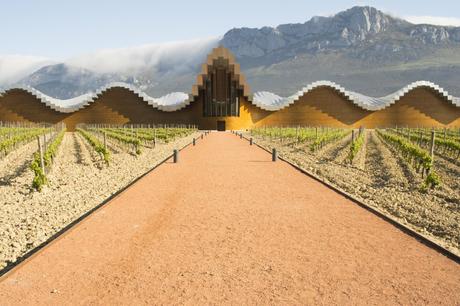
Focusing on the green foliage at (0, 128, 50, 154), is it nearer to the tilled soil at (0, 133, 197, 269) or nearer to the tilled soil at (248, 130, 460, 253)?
the tilled soil at (0, 133, 197, 269)

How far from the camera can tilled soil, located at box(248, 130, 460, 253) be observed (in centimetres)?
859

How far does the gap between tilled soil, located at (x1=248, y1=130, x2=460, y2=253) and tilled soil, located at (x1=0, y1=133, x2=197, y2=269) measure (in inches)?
304

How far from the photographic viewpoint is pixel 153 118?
69875mm

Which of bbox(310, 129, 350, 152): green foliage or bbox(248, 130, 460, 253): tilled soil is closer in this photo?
bbox(248, 130, 460, 253): tilled soil

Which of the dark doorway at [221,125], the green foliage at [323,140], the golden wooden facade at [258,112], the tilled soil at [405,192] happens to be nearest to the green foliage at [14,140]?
the tilled soil at [405,192]

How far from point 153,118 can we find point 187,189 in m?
59.1

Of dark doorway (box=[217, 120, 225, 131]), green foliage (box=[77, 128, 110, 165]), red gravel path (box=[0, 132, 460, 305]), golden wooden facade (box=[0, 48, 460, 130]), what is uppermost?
red gravel path (box=[0, 132, 460, 305])

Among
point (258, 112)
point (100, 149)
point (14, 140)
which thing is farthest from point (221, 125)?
point (100, 149)

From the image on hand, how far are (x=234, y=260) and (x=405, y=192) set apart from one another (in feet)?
26.4

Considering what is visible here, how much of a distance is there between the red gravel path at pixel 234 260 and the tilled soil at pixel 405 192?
940mm

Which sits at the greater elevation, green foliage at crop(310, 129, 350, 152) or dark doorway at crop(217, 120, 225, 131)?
green foliage at crop(310, 129, 350, 152)

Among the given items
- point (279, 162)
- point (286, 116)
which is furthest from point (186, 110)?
point (279, 162)

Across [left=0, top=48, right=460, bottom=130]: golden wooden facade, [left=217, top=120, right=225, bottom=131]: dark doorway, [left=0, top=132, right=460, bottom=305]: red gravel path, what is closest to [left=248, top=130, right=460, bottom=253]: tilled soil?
[left=0, top=132, right=460, bottom=305]: red gravel path

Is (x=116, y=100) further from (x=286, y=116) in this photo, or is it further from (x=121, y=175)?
(x=121, y=175)
